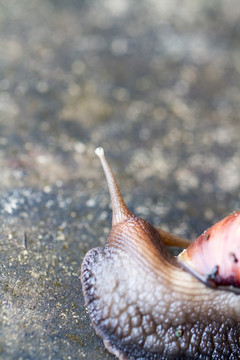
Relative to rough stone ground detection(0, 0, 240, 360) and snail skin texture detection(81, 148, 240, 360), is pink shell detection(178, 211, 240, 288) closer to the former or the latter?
snail skin texture detection(81, 148, 240, 360)

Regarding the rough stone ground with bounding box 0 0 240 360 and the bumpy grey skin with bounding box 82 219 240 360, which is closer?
the bumpy grey skin with bounding box 82 219 240 360

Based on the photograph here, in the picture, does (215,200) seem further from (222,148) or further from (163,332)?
(163,332)

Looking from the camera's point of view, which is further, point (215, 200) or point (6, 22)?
point (6, 22)

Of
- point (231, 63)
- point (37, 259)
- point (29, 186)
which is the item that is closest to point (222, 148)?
point (231, 63)

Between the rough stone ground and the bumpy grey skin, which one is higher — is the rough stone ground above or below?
above

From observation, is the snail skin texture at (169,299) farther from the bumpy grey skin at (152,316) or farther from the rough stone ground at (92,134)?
the rough stone ground at (92,134)

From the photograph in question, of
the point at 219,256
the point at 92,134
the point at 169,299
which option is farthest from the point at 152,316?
the point at 92,134

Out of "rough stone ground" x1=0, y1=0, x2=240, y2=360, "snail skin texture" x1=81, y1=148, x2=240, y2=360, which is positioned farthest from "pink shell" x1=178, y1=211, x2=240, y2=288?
"rough stone ground" x1=0, y1=0, x2=240, y2=360

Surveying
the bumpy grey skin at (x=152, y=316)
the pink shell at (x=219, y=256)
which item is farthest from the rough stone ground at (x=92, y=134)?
the pink shell at (x=219, y=256)
